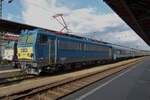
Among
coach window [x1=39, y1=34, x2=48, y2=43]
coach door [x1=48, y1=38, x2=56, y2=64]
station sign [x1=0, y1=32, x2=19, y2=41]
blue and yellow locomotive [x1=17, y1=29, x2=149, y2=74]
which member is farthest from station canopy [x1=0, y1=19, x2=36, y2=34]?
coach window [x1=39, y1=34, x2=48, y2=43]

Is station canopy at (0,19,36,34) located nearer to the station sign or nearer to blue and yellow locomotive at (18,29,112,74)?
the station sign

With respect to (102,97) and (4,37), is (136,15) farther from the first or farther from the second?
(4,37)

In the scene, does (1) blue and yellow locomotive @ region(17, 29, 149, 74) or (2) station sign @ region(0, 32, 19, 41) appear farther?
(2) station sign @ region(0, 32, 19, 41)

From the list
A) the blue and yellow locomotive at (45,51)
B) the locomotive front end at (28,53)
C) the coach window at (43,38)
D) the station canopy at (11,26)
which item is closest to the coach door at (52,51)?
the blue and yellow locomotive at (45,51)

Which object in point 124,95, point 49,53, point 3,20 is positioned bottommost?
point 124,95

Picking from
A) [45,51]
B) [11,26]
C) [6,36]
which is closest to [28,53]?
[45,51]

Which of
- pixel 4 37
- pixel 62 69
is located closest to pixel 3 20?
pixel 62 69

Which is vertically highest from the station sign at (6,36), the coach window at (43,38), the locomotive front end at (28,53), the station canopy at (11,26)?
the station canopy at (11,26)

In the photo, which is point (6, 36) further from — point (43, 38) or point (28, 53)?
point (28, 53)

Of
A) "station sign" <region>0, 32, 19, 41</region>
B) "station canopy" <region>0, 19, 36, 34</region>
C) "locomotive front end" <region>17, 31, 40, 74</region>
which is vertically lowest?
"locomotive front end" <region>17, 31, 40, 74</region>

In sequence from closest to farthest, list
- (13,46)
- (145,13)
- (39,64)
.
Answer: (39,64) < (145,13) < (13,46)

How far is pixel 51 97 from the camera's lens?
1277cm

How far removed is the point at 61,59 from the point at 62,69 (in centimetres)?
201

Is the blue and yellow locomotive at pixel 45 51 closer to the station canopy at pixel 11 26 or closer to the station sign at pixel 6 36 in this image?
the station canopy at pixel 11 26
